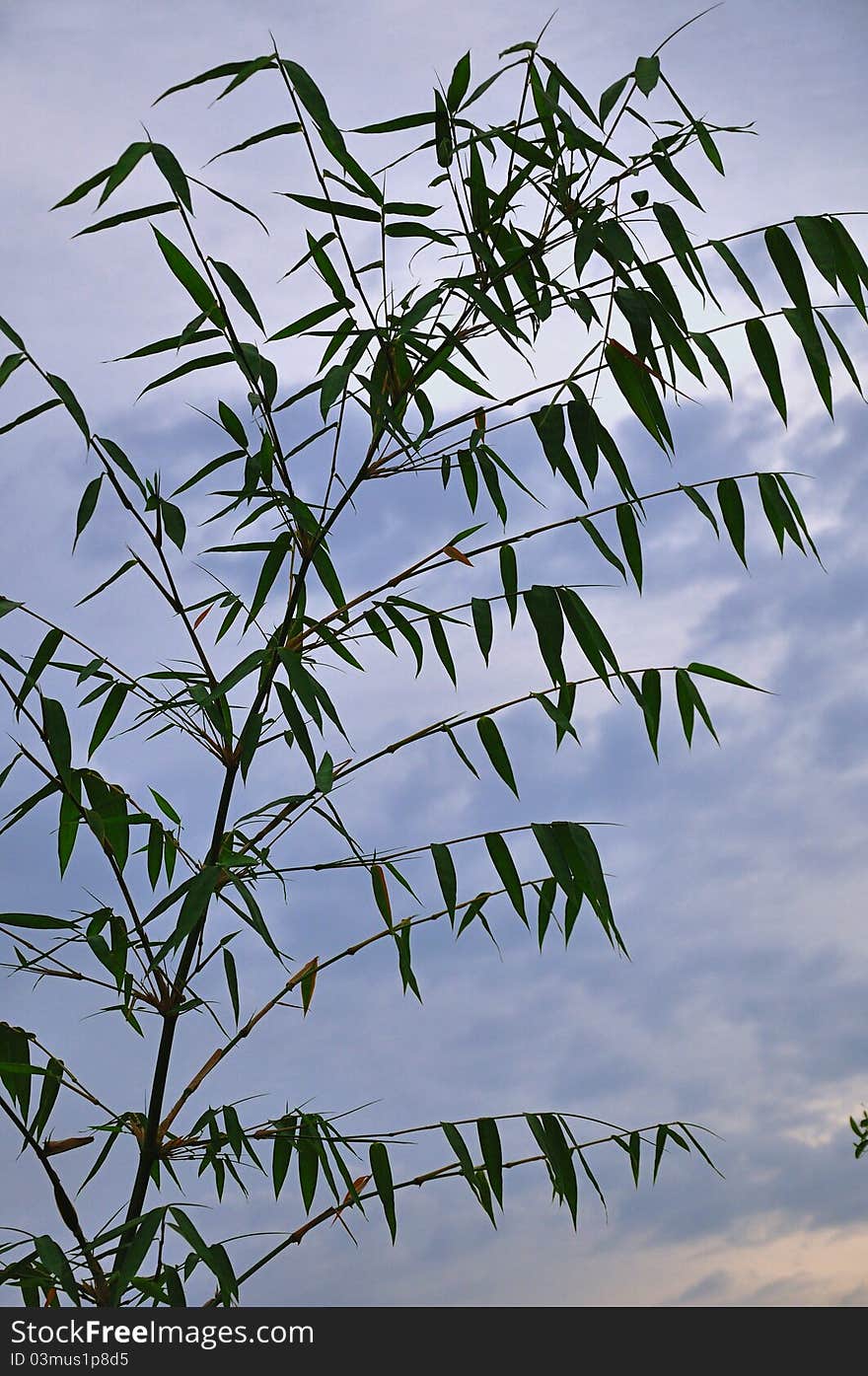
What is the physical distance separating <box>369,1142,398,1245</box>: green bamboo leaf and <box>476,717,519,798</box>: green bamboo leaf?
0.53 m

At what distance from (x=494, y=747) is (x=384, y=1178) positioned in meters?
0.61

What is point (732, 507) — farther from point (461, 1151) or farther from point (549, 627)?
point (461, 1151)

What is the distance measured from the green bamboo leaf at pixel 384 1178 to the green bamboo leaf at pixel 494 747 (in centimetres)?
53

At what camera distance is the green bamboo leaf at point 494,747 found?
1709mm

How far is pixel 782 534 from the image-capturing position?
1.75 meters

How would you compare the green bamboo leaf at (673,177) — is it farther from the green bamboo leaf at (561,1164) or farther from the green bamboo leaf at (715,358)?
the green bamboo leaf at (561,1164)

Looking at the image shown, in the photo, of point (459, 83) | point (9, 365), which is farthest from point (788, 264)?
point (9, 365)

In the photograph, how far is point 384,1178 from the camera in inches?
66.9

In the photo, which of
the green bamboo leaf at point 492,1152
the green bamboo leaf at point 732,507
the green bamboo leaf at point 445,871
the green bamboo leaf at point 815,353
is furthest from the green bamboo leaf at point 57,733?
the green bamboo leaf at point 815,353

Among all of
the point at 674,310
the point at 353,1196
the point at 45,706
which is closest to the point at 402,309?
the point at 674,310

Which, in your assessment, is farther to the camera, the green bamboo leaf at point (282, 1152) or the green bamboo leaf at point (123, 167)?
the green bamboo leaf at point (282, 1152)

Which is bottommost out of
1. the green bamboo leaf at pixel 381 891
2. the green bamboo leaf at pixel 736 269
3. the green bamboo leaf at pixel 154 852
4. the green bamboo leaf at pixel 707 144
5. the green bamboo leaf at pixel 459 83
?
the green bamboo leaf at pixel 381 891

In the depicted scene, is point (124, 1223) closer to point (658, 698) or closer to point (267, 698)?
point (267, 698)
